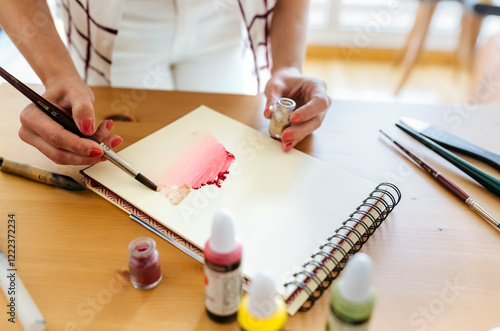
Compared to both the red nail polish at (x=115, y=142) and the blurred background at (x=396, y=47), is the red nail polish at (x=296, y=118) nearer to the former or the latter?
the red nail polish at (x=115, y=142)

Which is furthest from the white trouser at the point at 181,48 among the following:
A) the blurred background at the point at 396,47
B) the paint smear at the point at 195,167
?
the blurred background at the point at 396,47

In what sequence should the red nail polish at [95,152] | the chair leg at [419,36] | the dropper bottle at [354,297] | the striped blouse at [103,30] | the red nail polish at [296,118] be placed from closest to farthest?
the dropper bottle at [354,297]
the red nail polish at [95,152]
the red nail polish at [296,118]
the striped blouse at [103,30]
the chair leg at [419,36]

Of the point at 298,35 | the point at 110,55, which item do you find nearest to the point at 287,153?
the point at 298,35

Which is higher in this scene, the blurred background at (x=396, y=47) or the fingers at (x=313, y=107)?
the fingers at (x=313, y=107)

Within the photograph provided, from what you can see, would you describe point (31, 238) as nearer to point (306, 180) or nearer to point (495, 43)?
point (306, 180)

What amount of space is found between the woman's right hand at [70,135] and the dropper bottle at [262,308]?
1.17 feet

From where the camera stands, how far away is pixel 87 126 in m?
0.62

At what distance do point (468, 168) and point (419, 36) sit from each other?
184cm

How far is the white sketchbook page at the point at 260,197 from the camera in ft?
1.77

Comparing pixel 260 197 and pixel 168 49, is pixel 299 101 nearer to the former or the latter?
pixel 260 197

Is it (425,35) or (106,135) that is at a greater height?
(106,135)

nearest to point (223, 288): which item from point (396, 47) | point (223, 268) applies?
point (223, 268)

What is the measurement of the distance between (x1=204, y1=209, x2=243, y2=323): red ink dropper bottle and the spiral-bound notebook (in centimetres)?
6

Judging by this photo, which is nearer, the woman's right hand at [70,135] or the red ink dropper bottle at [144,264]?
the red ink dropper bottle at [144,264]
